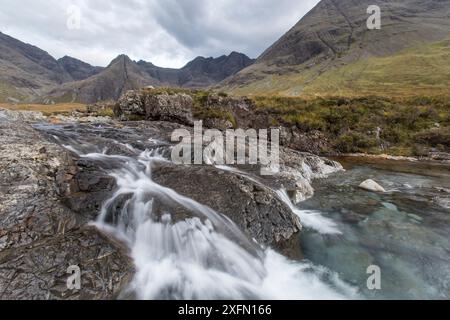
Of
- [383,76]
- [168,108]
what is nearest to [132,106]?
[168,108]

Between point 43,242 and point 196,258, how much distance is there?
4516 millimetres

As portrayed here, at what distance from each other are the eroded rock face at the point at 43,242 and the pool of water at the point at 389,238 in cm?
701

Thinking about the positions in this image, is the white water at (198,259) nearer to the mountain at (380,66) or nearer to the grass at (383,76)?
the mountain at (380,66)

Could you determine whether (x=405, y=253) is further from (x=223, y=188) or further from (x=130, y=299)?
(x=130, y=299)

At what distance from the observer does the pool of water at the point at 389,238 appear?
26.8 ft

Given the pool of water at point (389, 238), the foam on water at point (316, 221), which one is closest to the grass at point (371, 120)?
the pool of water at point (389, 238)

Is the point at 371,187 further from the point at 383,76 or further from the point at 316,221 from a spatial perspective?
the point at 383,76

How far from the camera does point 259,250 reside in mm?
9148

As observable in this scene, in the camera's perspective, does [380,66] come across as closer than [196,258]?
No

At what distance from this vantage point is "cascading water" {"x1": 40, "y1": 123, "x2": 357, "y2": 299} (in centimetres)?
746

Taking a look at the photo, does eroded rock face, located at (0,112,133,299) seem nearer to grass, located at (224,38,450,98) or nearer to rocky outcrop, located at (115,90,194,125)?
rocky outcrop, located at (115,90,194,125)

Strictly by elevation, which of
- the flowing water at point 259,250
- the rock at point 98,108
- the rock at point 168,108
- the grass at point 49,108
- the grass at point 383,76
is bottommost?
the flowing water at point 259,250

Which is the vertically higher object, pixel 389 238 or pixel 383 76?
pixel 383 76

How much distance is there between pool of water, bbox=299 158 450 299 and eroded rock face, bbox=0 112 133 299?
23.0 feet
